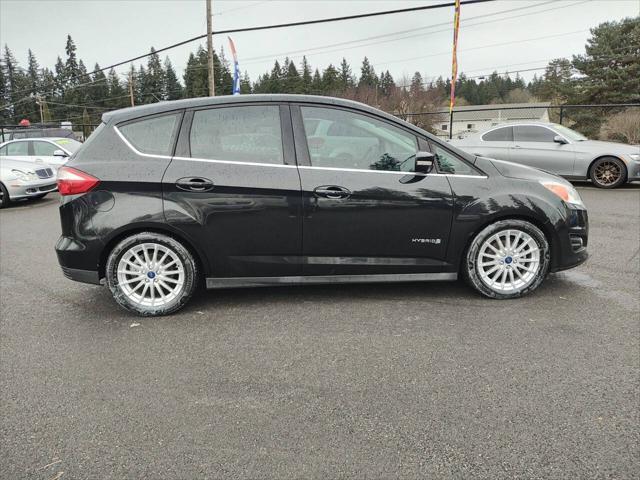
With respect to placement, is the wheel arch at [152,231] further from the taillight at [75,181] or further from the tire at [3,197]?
the tire at [3,197]

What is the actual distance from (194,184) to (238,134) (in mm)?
547

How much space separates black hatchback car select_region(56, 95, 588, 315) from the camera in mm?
4055

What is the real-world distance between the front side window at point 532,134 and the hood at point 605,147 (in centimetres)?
58

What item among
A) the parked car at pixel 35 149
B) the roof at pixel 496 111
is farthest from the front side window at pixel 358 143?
the parked car at pixel 35 149

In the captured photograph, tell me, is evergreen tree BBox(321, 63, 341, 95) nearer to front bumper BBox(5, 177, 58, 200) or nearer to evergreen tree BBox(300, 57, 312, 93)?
evergreen tree BBox(300, 57, 312, 93)

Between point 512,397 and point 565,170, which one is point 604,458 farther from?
point 565,170

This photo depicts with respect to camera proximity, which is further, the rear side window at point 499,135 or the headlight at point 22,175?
the rear side window at point 499,135

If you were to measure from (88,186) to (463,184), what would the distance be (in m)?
3.04

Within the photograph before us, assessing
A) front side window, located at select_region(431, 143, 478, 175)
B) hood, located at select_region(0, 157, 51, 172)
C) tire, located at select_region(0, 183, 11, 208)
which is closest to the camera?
front side window, located at select_region(431, 143, 478, 175)

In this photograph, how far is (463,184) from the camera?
4.25 metres

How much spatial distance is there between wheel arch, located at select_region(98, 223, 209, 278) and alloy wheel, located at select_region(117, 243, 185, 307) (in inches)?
4.6

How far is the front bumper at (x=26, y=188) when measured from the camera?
11094 millimetres

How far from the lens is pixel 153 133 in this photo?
4.15 metres

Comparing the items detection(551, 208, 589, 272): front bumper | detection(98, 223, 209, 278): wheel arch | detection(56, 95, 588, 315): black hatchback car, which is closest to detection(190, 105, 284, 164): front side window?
detection(56, 95, 588, 315): black hatchback car
